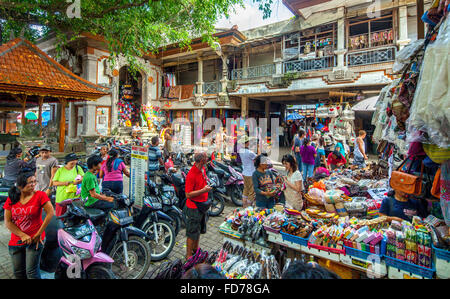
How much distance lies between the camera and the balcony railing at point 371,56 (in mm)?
10453

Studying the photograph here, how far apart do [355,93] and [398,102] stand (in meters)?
9.75

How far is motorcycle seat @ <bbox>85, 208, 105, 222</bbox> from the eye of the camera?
11.0 feet

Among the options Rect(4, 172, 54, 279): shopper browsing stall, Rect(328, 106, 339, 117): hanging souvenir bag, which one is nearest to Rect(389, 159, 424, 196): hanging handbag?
Rect(4, 172, 54, 279): shopper browsing stall

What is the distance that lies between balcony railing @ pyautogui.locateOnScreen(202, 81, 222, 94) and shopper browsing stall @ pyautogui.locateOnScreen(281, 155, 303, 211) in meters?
13.5

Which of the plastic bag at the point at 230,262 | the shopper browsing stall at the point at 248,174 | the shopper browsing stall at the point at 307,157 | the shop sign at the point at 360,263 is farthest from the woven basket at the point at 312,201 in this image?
the shopper browsing stall at the point at 307,157

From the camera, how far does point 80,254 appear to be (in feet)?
8.74

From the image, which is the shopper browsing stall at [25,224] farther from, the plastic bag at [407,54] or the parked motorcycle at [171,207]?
the plastic bag at [407,54]

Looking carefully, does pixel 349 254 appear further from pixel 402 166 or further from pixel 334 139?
pixel 334 139

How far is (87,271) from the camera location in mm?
2746

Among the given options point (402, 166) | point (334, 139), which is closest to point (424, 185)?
point (402, 166)

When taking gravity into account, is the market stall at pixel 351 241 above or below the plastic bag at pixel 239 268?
above

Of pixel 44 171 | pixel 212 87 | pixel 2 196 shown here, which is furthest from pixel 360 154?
pixel 212 87

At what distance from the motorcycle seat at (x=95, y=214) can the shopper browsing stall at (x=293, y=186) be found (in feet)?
9.95

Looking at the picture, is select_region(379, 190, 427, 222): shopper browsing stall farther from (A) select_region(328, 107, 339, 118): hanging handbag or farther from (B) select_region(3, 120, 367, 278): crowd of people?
(A) select_region(328, 107, 339, 118): hanging handbag
